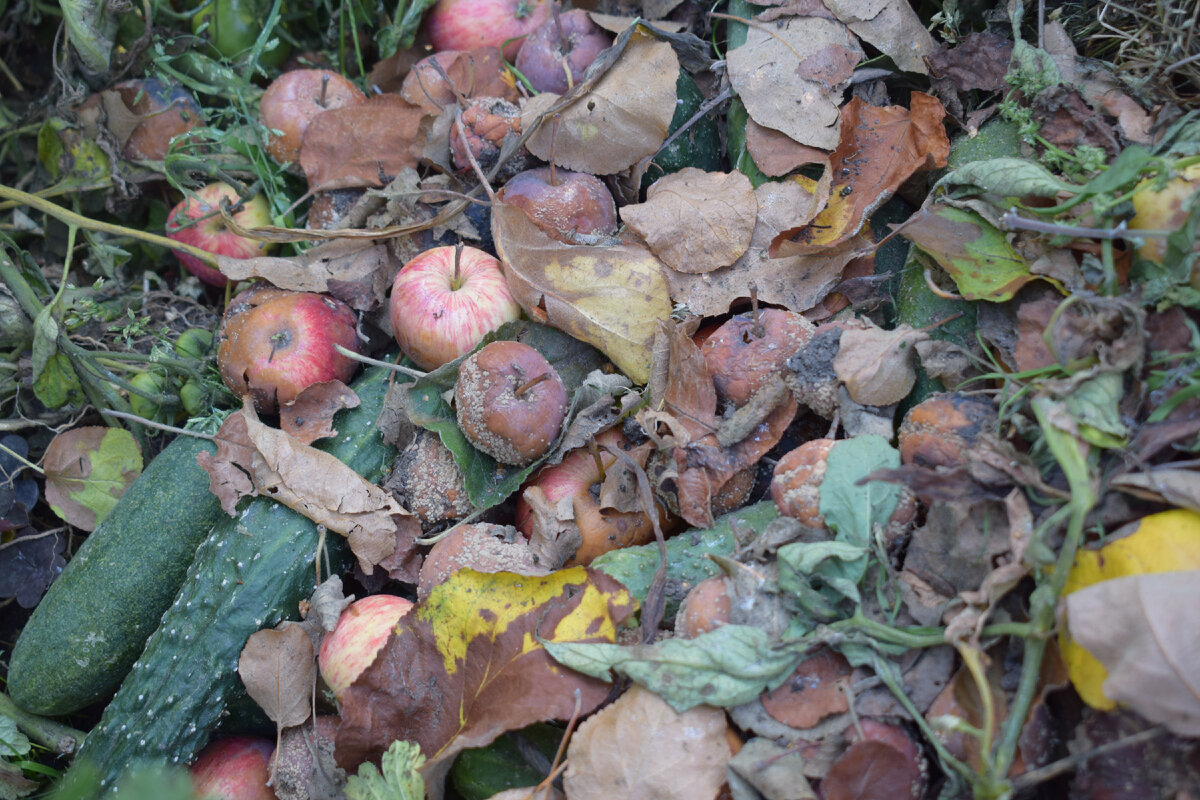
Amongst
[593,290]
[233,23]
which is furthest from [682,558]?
[233,23]

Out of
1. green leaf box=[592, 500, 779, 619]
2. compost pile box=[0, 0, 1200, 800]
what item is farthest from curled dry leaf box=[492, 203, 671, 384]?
green leaf box=[592, 500, 779, 619]

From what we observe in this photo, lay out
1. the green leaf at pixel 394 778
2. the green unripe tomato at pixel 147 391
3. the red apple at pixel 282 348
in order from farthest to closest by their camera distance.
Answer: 1. the green unripe tomato at pixel 147 391
2. the red apple at pixel 282 348
3. the green leaf at pixel 394 778

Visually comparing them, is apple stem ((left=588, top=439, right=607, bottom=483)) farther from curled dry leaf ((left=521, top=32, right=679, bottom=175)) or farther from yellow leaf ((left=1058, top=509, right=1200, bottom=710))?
yellow leaf ((left=1058, top=509, right=1200, bottom=710))

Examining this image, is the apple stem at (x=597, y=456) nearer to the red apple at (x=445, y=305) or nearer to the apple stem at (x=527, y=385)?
the apple stem at (x=527, y=385)

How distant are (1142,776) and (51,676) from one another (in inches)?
86.4

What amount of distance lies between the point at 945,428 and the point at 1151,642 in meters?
0.49

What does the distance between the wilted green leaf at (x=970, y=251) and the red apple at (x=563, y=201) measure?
75 centimetres

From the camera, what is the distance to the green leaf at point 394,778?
138 cm

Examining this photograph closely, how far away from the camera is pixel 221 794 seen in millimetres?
1626

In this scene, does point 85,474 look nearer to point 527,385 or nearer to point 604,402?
point 527,385

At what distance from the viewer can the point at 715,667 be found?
50.5 inches

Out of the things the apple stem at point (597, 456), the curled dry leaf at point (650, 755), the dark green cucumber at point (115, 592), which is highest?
the apple stem at point (597, 456)

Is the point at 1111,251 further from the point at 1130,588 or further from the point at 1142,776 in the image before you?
the point at 1142,776

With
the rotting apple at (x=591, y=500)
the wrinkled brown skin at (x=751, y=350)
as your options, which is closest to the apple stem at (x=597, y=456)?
the rotting apple at (x=591, y=500)
